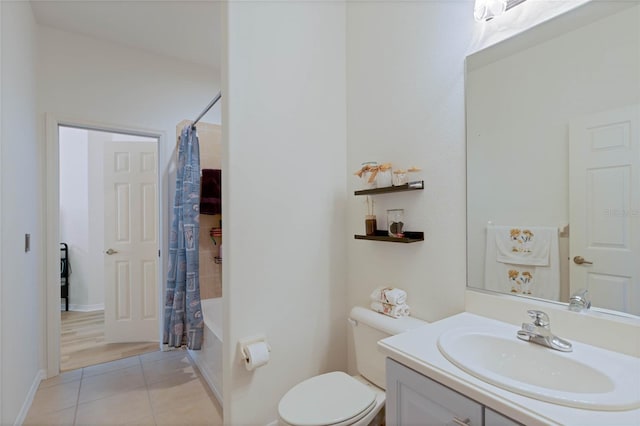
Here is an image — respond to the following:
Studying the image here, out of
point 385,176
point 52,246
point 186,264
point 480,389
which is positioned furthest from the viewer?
point 186,264

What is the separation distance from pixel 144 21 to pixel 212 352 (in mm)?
2654

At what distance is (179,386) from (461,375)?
7.17 ft

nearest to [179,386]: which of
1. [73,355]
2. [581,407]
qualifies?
[73,355]

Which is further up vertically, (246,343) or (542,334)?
(542,334)

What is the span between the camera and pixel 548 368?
0.96m

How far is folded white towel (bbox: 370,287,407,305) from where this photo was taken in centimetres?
152

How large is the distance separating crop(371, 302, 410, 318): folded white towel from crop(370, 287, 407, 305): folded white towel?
0.02 meters

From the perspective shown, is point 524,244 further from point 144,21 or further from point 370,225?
point 144,21

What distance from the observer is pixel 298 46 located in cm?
175

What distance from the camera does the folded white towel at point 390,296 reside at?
1520 mm

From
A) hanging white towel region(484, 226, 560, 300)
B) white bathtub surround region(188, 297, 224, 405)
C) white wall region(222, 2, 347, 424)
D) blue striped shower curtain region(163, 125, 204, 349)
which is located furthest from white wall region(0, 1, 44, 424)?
hanging white towel region(484, 226, 560, 300)

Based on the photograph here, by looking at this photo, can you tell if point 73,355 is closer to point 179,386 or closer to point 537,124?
point 179,386

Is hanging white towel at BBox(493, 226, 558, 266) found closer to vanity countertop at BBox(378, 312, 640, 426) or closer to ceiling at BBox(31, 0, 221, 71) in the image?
vanity countertop at BBox(378, 312, 640, 426)

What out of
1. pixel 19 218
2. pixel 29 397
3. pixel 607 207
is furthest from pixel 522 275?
pixel 29 397
